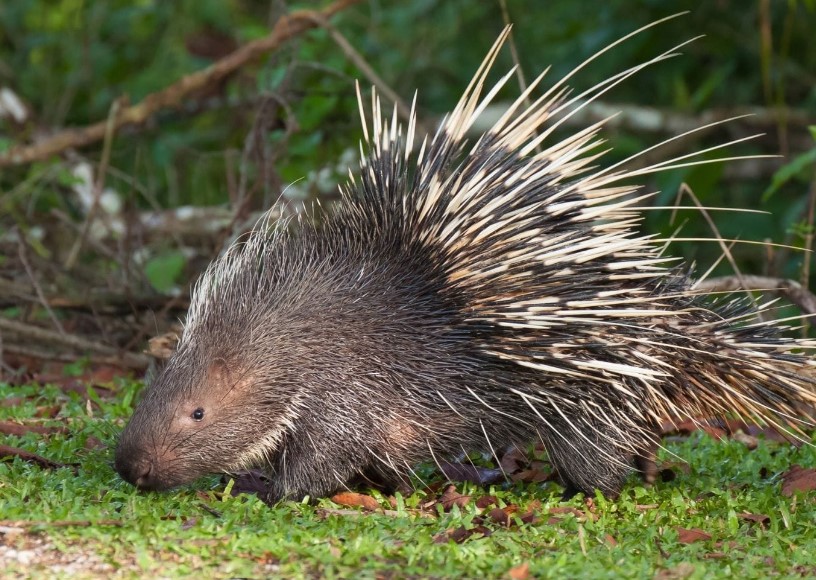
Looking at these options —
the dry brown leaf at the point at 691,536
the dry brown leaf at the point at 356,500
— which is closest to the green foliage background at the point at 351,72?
the dry brown leaf at the point at 356,500

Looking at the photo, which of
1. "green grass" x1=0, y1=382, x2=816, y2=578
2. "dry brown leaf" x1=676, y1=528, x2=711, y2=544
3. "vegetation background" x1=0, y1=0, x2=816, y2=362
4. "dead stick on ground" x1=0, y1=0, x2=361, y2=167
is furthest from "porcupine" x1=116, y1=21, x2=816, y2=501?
"dead stick on ground" x1=0, y1=0, x2=361, y2=167

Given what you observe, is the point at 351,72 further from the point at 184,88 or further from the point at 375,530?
the point at 375,530

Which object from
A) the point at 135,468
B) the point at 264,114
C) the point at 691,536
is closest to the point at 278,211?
the point at 264,114

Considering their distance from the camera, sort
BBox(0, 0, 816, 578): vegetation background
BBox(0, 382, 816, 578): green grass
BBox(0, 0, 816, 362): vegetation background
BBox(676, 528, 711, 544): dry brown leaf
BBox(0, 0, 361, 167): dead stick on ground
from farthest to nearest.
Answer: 1. BBox(0, 0, 361, 167): dead stick on ground
2. BBox(0, 0, 816, 362): vegetation background
3. BBox(676, 528, 711, 544): dry brown leaf
4. BBox(0, 0, 816, 578): vegetation background
5. BBox(0, 382, 816, 578): green grass

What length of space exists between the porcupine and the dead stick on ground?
10.0 ft

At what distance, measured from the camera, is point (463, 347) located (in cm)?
481

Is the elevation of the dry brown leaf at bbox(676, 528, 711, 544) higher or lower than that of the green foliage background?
lower

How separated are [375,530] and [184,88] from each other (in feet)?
16.0

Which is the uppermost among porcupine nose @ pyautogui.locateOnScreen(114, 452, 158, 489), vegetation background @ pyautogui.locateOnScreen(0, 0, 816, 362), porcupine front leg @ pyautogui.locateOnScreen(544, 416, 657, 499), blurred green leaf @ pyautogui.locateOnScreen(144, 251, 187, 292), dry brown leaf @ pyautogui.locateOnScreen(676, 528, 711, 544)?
vegetation background @ pyautogui.locateOnScreen(0, 0, 816, 362)

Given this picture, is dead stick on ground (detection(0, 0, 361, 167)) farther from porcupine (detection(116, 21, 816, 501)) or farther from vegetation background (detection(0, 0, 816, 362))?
porcupine (detection(116, 21, 816, 501))

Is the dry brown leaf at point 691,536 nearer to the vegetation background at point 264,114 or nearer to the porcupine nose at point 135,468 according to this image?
the porcupine nose at point 135,468

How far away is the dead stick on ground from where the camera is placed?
7.90 metres

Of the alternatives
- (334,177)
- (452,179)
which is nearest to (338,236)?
(452,179)

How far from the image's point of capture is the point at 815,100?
1013cm
